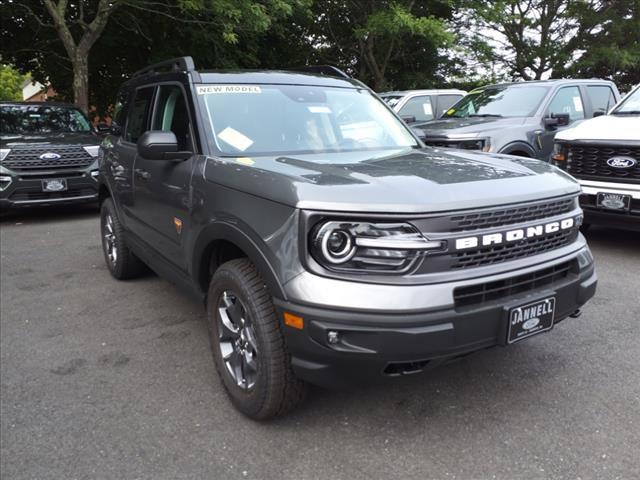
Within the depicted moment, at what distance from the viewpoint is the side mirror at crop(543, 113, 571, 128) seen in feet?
24.1

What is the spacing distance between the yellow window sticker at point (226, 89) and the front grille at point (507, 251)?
189cm

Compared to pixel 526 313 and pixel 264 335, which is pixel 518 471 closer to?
pixel 526 313

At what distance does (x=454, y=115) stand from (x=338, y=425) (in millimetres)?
6816

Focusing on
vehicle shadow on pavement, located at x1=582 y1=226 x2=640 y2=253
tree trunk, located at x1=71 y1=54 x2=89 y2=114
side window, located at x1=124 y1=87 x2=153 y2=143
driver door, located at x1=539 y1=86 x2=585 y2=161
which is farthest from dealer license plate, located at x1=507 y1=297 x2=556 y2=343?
tree trunk, located at x1=71 y1=54 x2=89 y2=114

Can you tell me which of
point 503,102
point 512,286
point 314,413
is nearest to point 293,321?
point 314,413

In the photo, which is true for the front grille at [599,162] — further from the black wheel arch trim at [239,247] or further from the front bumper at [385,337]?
the black wheel arch trim at [239,247]

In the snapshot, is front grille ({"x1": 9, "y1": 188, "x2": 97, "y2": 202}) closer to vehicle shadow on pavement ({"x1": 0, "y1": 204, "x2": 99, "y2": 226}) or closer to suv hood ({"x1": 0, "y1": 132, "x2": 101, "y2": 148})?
vehicle shadow on pavement ({"x1": 0, "y1": 204, "x2": 99, "y2": 226})

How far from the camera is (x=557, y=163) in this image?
612 centimetres

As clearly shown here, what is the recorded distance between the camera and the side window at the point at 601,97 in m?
8.35

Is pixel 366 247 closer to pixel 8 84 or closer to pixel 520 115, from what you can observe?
pixel 520 115

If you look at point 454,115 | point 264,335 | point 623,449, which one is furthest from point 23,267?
point 454,115

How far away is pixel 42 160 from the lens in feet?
26.9

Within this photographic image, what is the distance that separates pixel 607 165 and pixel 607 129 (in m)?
0.45

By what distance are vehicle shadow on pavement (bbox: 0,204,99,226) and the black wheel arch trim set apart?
21.0 feet
